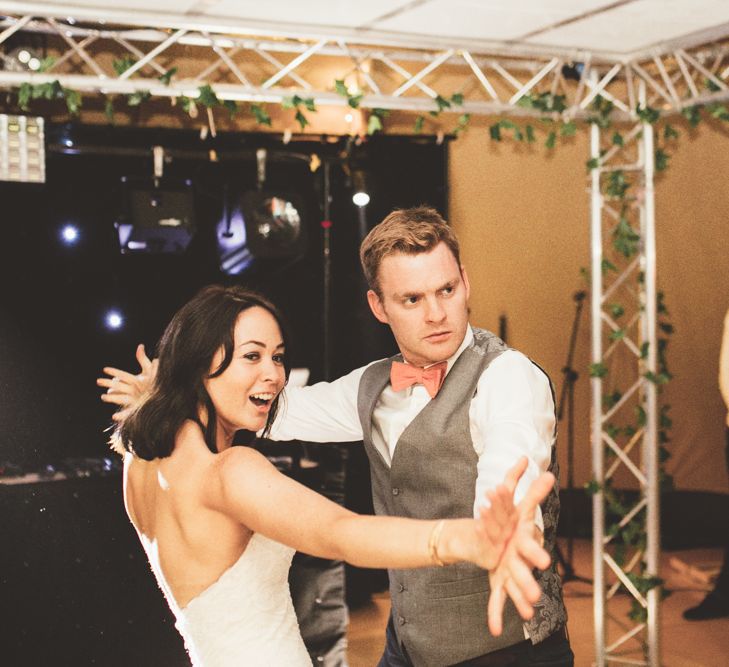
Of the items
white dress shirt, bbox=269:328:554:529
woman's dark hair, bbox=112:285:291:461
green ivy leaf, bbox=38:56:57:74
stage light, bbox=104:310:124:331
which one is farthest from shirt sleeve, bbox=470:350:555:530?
stage light, bbox=104:310:124:331

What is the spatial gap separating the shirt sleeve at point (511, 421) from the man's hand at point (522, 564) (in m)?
0.49

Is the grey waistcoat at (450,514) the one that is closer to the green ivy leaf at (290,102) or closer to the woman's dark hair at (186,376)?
the woman's dark hair at (186,376)

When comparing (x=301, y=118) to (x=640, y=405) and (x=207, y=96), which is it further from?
(x=640, y=405)

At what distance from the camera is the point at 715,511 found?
6707mm

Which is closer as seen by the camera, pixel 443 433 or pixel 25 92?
pixel 443 433

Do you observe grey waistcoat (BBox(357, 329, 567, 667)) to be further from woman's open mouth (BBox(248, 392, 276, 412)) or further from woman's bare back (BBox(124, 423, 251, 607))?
woman's bare back (BBox(124, 423, 251, 607))

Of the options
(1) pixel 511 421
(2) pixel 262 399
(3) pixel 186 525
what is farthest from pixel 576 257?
(3) pixel 186 525

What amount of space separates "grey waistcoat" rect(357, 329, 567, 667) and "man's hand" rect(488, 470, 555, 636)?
2.73 ft

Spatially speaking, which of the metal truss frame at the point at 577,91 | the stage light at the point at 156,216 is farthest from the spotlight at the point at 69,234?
the metal truss frame at the point at 577,91

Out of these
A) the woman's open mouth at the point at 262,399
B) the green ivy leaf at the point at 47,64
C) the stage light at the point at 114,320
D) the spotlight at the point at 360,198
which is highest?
the green ivy leaf at the point at 47,64

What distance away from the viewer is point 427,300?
2115 millimetres

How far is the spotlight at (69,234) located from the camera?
5527 millimetres

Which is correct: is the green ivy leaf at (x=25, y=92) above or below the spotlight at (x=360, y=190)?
above

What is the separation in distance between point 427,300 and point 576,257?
5.08 metres
